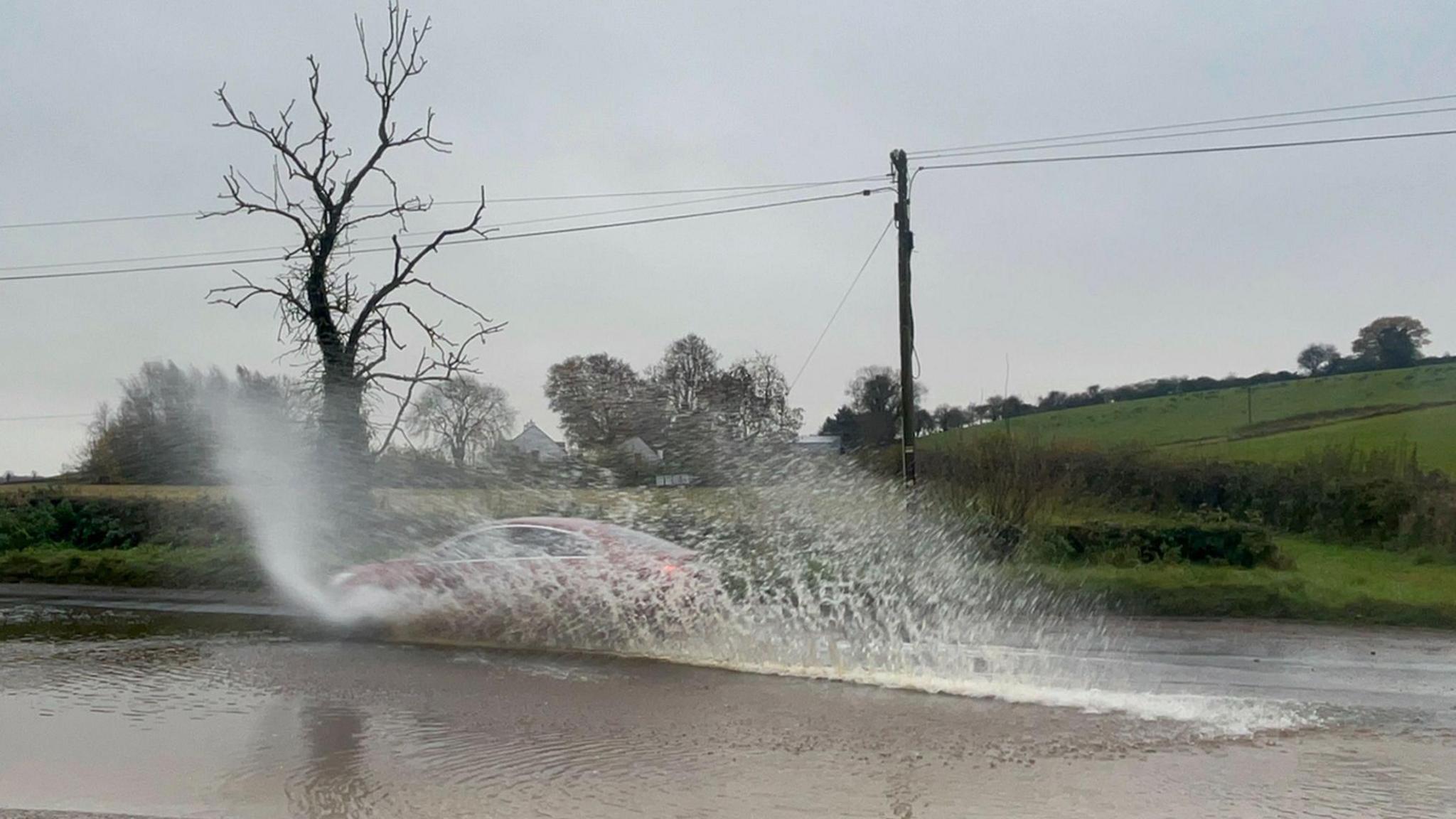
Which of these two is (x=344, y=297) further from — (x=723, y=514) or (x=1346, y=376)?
(x=1346, y=376)

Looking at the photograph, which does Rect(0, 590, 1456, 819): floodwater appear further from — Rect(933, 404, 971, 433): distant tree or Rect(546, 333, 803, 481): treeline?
Rect(933, 404, 971, 433): distant tree

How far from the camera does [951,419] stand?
77.8 feet

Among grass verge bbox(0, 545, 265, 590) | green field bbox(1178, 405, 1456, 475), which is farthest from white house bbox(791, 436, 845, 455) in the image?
grass verge bbox(0, 545, 265, 590)

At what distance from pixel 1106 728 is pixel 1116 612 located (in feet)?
28.4

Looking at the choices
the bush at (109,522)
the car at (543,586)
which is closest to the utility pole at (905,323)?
the car at (543,586)

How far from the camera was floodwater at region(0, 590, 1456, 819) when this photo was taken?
22.3 feet

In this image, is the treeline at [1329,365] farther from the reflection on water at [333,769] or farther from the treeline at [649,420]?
the reflection on water at [333,769]

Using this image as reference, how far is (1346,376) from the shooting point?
33.0 meters

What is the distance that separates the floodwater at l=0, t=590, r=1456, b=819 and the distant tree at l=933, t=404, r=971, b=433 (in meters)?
10.6

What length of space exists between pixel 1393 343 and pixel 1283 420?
7266mm

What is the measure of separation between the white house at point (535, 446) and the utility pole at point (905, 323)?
6085mm

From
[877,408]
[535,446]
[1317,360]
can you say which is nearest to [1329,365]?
[1317,360]

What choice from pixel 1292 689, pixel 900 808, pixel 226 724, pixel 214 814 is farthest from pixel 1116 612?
pixel 214 814

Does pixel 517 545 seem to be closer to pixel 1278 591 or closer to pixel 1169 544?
pixel 1278 591
